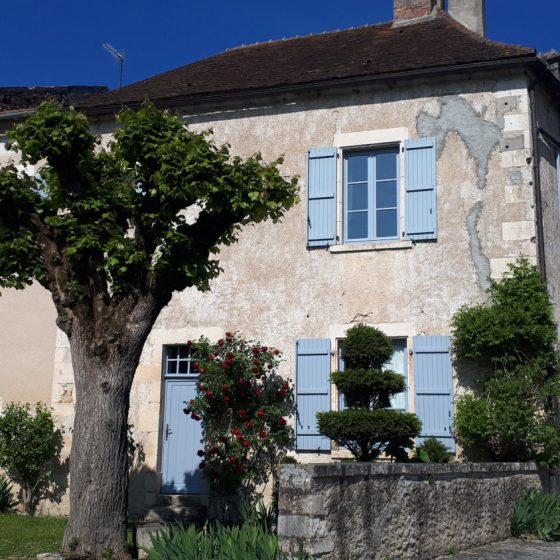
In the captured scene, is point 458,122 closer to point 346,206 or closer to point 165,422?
point 346,206

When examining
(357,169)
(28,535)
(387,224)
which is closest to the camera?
(28,535)

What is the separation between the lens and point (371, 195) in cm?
1083

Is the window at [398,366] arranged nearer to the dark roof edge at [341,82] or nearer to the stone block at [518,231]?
the stone block at [518,231]

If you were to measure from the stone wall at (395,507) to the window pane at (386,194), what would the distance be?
3.72 meters

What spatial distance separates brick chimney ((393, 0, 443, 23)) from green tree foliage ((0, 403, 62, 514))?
8.16 meters

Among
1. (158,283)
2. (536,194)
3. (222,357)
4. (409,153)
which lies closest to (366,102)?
(409,153)

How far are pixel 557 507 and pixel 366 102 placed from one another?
222 inches

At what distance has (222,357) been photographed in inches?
416

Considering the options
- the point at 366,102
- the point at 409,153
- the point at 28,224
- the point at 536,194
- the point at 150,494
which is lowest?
the point at 150,494

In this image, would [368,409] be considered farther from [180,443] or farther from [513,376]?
[180,443]

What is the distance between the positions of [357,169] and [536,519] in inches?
194

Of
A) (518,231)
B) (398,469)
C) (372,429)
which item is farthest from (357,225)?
(398,469)

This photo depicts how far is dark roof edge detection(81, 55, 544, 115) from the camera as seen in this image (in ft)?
33.7

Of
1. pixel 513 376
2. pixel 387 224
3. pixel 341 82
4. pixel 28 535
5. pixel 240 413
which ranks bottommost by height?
pixel 28 535
